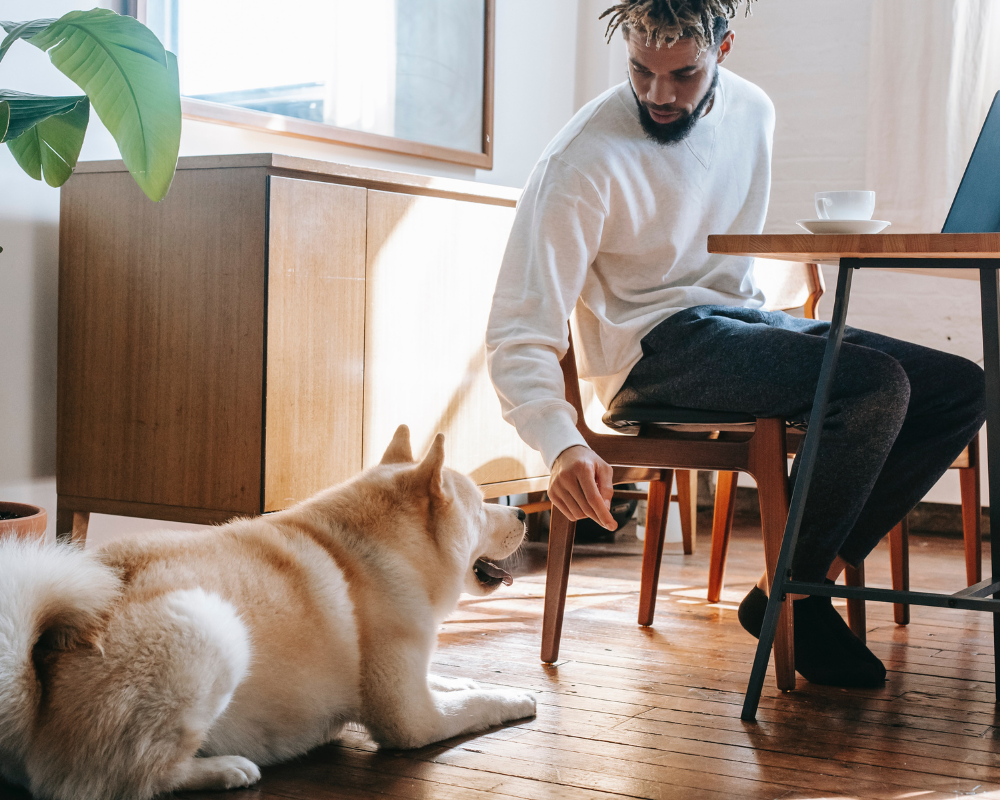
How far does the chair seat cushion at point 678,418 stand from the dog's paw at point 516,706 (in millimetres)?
548

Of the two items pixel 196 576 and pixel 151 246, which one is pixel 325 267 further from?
pixel 196 576

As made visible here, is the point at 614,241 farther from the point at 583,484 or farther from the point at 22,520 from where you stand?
the point at 22,520

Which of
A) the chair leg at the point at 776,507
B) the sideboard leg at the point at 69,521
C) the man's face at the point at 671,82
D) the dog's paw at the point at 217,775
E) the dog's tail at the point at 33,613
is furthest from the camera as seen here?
the sideboard leg at the point at 69,521

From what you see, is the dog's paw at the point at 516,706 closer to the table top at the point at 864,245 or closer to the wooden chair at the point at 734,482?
Answer: the table top at the point at 864,245

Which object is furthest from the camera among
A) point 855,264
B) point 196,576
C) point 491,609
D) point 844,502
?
point 491,609

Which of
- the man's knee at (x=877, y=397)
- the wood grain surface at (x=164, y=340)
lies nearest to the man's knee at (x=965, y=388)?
the man's knee at (x=877, y=397)

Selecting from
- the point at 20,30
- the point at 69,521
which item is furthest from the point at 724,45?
the point at 69,521

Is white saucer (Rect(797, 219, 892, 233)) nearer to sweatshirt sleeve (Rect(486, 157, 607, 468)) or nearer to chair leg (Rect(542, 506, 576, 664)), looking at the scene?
sweatshirt sleeve (Rect(486, 157, 607, 468))

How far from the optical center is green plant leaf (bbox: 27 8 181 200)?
1648 millimetres

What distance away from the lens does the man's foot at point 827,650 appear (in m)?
1.83

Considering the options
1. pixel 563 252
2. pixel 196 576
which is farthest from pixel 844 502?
pixel 196 576

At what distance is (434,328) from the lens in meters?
2.46

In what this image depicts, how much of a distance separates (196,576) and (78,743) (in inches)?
9.4

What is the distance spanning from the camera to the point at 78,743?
3.91 ft
